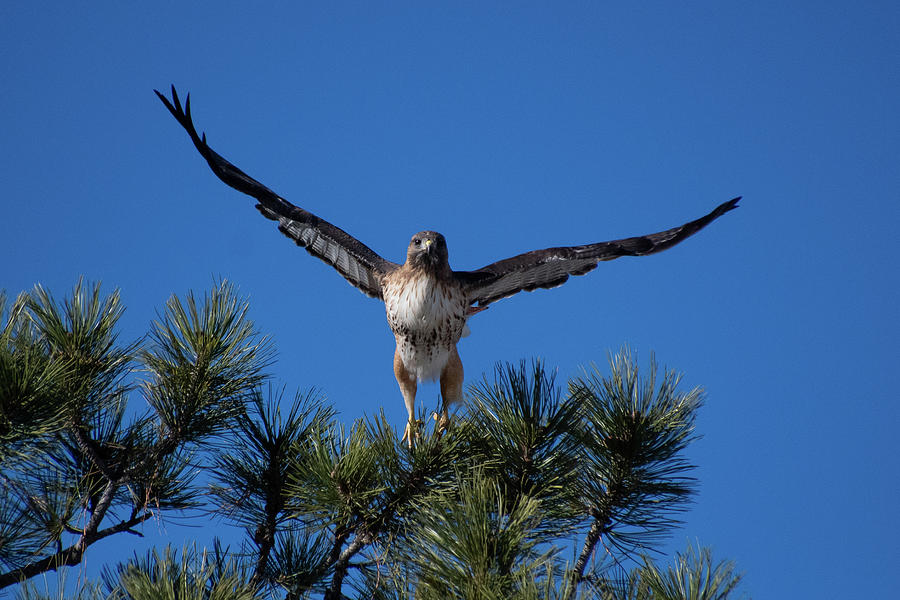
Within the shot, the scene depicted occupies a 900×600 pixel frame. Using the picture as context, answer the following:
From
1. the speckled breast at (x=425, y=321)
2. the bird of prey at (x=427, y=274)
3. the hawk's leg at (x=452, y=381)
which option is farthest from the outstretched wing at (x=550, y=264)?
the hawk's leg at (x=452, y=381)

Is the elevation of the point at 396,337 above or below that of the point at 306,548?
above

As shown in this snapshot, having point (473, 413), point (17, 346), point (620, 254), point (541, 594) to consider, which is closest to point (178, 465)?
point (17, 346)

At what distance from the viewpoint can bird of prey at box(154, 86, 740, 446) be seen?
6395 millimetres

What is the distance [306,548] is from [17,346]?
1738 millimetres

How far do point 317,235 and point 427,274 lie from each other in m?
1.20

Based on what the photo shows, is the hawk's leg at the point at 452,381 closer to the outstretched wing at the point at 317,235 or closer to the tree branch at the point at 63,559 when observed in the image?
the outstretched wing at the point at 317,235

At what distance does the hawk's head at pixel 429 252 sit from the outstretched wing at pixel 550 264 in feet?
1.12

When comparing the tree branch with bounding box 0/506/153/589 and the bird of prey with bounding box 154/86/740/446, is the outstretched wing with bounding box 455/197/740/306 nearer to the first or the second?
the bird of prey with bounding box 154/86/740/446

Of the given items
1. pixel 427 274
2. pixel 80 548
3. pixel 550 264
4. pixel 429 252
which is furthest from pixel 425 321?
pixel 80 548

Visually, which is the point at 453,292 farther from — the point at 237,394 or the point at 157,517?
the point at 157,517

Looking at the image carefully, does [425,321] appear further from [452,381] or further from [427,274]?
[452,381]

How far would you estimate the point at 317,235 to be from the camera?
704 cm

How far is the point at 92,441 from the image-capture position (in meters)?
4.22

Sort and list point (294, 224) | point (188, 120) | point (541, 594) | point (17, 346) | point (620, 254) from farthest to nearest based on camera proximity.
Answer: point (294, 224), point (620, 254), point (188, 120), point (17, 346), point (541, 594)
